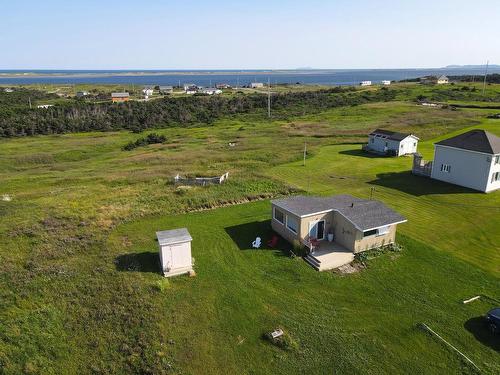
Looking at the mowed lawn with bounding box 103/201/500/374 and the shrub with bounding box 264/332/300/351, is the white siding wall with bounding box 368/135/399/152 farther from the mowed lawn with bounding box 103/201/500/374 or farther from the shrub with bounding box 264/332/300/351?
the shrub with bounding box 264/332/300/351

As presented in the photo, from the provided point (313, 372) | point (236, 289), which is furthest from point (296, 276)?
point (313, 372)

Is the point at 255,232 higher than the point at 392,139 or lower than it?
lower

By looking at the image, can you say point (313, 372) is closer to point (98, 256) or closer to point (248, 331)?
point (248, 331)

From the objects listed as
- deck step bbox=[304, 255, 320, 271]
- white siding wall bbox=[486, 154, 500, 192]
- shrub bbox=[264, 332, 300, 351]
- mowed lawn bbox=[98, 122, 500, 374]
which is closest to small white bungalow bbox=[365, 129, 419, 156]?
white siding wall bbox=[486, 154, 500, 192]

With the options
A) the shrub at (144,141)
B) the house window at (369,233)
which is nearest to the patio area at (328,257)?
the house window at (369,233)

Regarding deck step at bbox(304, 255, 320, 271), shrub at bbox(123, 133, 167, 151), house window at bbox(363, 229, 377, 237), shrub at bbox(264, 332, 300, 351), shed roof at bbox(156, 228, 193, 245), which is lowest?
shrub at bbox(264, 332, 300, 351)
